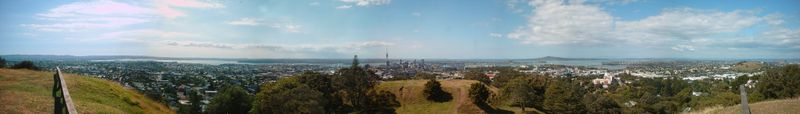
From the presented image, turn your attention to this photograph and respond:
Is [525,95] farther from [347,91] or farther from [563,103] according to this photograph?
[347,91]

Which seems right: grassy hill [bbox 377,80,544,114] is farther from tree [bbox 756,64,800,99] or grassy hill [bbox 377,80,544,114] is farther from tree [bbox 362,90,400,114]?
tree [bbox 756,64,800,99]

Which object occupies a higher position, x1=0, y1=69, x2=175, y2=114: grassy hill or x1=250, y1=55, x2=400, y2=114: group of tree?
x1=0, y1=69, x2=175, y2=114: grassy hill

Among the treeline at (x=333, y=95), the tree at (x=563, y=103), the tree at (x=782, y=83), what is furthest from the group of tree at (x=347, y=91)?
the tree at (x=782, y=83)

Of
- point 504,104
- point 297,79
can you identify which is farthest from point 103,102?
point 504,104

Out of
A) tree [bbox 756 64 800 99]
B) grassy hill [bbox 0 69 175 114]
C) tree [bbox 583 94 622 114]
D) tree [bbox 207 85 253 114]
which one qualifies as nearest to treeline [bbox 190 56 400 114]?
tree [bbox 207 85 253 114]

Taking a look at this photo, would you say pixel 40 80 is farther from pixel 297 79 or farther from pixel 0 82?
pixel 297 79

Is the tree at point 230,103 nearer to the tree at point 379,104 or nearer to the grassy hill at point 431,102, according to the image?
the tree at point 379,104
